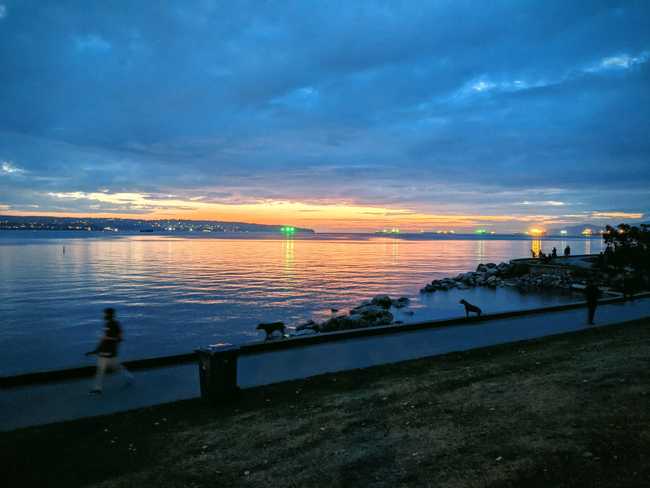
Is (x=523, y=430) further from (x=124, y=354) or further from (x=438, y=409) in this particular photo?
(x=124, y=354)

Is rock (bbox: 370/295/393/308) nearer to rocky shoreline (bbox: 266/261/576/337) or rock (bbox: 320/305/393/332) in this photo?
rocky shoreline (bbox: 266/261/576/337)

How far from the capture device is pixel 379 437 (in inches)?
235

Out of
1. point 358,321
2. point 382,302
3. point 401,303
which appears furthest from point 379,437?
point 401,303

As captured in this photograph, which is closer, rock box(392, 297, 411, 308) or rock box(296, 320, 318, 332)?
rock box(296, 320, 318, 332)

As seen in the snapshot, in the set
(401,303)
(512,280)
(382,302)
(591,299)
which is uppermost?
(591,299)

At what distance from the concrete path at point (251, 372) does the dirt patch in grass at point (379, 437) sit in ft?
2.27

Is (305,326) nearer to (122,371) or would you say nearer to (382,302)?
(382,302)

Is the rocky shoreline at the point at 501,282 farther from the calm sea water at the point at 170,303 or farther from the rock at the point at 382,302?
the calm sea water at the point at 170,303

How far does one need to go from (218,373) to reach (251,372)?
187 cm

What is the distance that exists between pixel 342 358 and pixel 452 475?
5.67m

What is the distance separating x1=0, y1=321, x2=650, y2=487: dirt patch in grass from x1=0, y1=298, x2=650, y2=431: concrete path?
2.27 feet

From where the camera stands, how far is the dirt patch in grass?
4.91 metres

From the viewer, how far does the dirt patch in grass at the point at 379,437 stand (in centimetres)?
491

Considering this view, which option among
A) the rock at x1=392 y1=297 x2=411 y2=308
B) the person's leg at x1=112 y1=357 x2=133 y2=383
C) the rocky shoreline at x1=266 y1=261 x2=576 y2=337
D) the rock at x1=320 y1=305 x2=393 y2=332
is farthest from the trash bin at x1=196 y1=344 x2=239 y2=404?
the rock at x1=392 y1=297 x2=411 y2=308
